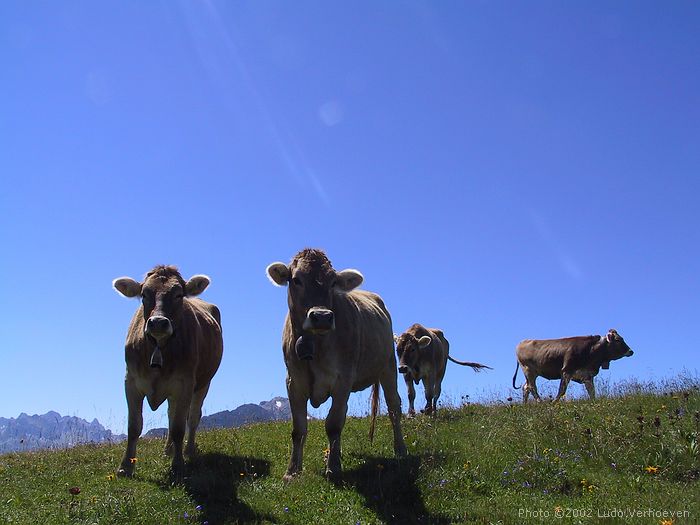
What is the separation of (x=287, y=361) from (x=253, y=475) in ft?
5.82

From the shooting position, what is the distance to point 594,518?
6691 millimetres

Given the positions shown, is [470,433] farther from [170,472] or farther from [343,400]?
[170,472]

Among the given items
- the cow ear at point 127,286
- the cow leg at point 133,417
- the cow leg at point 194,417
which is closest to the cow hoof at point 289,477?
the cow leg at point 133,417

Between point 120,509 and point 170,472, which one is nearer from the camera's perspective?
point 120,509

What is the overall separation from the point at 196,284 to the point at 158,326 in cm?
200

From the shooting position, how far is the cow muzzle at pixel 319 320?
8555 millimetres

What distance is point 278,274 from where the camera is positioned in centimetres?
996

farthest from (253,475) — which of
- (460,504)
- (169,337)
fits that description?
(460,504)

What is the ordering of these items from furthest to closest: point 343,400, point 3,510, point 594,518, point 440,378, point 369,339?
1. point 440,378
2. point 369,339
3. point 343,400
4. point 3,510
5. point 594,518

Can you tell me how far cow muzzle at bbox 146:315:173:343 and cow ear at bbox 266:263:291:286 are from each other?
1843mm

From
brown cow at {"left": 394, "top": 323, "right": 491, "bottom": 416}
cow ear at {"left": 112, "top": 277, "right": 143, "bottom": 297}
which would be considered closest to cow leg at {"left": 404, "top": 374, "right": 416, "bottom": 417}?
brown cow at {"left": 394, "top": 323, "right": 491, "bottom": 416}

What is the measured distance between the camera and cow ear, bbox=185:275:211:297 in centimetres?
1069

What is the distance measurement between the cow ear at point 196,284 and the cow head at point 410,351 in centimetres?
887

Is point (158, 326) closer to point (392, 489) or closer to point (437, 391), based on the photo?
point (392, 489)
